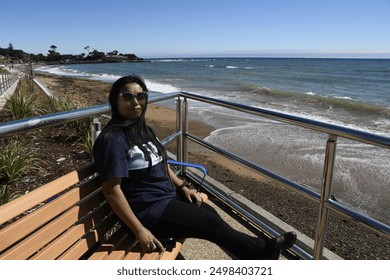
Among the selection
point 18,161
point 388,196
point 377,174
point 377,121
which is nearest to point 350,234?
point 388,196

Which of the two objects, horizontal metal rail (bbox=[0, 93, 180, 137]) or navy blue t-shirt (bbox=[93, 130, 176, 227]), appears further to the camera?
navy blue t-shirt (bbox=[93, 130, 176, 227])

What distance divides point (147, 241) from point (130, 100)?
2.82 feet

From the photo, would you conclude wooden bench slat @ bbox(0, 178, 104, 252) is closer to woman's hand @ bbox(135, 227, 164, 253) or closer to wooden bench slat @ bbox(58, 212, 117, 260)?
wooden bench slat @ bbox(58, 212, 117, 260)

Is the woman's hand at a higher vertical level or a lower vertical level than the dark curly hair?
lower

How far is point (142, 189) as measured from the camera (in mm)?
1945

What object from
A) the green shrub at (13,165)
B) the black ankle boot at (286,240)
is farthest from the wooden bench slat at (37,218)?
the green shrub at (13,165)

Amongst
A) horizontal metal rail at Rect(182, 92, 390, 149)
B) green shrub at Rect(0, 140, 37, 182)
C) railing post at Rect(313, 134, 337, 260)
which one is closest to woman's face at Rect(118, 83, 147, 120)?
horizontal metal rail at Rect(182, 92, 390, 149)

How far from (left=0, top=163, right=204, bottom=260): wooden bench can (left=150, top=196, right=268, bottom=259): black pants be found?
11 centimetres

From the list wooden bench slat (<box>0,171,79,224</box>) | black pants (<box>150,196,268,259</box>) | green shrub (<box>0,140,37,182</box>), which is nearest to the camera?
wooden bench slat (<box>0,171,79,224</box>)

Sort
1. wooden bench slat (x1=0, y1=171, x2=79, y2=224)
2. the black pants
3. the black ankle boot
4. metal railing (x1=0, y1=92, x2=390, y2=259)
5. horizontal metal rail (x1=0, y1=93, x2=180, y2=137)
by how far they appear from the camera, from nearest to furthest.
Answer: wooden bench slat (x1=0, y1=171, x2=79, y2=224) < horizontal metal rail (x1=0, y1=93, x2=180, y2=137) < metal railing (x1=0, y1=92, x2=390, y2=259) < the black pants < the black ankle boot

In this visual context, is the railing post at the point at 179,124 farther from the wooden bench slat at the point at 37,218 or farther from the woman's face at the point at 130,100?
the wooden bench slat at the point at 37,218

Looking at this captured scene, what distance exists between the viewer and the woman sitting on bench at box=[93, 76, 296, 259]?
71.4 inches
